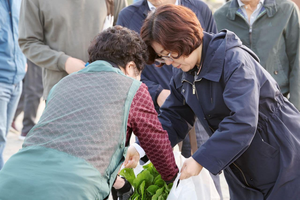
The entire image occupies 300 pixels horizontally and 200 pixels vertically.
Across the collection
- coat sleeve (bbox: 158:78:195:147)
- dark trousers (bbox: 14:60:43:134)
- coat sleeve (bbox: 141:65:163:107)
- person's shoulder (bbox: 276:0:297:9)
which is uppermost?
person's shoulder (bbox: 276:0:297:9)

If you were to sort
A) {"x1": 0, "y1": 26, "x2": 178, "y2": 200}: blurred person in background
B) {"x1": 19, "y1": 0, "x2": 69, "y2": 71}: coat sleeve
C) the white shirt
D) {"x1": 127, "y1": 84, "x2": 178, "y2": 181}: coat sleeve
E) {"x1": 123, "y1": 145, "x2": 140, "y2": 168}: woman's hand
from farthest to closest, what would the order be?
the white shirt < {"x1": 19, "y1": 0, "x2": 69, "y2": 71}: coat sleeve < {"x1": 123, "y1": 145, "x2": 140, "y2": 168}: woman's hand < {"x1": 127, "y1": 84, "x2": 178, "y2": 181}: coat sleeve < {"x1": 0, "y1": 26, "x2": 178, "y2": 200}: blurred person in background

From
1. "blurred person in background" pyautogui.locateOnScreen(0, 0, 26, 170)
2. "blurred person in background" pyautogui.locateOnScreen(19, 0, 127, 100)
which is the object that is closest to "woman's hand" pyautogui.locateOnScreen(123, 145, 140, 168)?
"blurred person in background" pyautogui.locateOnScreen(19, 0, 127, 100)

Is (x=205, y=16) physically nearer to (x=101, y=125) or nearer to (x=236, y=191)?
(x=236, y=191)

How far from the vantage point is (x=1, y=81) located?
3613 mm

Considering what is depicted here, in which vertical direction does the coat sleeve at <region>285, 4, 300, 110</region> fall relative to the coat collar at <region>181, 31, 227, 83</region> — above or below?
below

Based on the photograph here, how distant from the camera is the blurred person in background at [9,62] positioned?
363 cm

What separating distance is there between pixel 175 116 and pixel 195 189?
454 millimetres

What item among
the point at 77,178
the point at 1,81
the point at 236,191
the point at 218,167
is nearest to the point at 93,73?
the point at 77,178

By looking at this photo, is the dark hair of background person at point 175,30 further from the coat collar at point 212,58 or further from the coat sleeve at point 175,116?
the coat sleeve at point 175,116

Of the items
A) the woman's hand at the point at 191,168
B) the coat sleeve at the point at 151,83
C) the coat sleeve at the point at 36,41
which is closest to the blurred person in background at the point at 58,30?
the coat sleeve at the point at 36,41

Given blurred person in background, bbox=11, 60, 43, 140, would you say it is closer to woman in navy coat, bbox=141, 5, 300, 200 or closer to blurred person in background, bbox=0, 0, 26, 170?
blurred person in background, bbox=0, 0, 26, 170

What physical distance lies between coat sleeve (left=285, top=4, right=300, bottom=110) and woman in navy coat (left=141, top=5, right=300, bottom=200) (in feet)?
4.67

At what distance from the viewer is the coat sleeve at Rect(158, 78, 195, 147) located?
256 cm

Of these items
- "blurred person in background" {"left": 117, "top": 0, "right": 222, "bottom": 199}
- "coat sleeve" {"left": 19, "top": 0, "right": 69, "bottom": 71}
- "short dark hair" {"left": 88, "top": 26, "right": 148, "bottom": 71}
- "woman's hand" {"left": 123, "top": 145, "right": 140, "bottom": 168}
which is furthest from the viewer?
"coat sleeve" {"left": 19, "top": 0, "right": 69, "bottom": 71}
